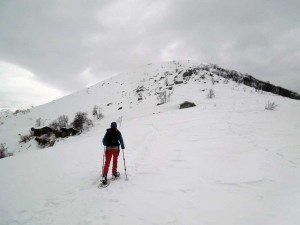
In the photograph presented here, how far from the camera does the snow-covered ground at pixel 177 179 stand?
4.87 meters

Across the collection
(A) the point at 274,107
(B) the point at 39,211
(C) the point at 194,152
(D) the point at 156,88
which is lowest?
(B) the point at 39,211

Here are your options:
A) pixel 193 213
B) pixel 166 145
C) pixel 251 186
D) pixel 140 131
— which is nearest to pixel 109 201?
pixel 193 213

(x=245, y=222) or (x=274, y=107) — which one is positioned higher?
(x=274, y=107)

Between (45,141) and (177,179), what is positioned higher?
(45,141)

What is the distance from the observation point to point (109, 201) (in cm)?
555

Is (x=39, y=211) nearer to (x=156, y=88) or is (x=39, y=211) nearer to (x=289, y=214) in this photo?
(x=289, y=214)

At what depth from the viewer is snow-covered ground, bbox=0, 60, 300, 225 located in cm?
487

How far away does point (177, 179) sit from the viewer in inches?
255

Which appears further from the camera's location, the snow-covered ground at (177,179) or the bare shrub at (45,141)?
the bare shrub at (45,141)

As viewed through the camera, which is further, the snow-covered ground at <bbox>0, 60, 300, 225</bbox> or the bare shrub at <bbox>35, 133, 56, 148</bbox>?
the bare shrub at <bbox>35, 133, 56, 148</bbox>

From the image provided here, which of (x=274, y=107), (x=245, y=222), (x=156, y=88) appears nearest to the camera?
(x=245, y=222)

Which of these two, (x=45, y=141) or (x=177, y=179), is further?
(x=45, y=141)

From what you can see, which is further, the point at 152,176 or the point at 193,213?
the point at 152,176

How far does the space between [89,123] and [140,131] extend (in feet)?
26.4
